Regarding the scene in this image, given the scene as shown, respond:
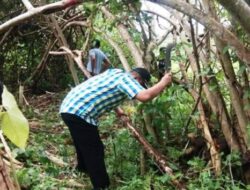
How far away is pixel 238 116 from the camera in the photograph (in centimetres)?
364

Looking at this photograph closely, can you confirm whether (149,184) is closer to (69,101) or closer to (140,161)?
(140,161)

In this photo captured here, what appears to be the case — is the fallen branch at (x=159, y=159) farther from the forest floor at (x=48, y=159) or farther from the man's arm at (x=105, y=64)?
the man's arm at (x=105, y=64)

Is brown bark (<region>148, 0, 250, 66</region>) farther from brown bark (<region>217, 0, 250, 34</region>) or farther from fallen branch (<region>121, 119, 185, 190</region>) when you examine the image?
fallen branch (<region>121, 119, 185, 190</region>)

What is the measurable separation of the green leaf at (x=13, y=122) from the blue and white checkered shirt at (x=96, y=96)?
293 cm

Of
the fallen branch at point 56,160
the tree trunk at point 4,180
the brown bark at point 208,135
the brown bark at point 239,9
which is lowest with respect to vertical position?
the brown bark at point 208,135

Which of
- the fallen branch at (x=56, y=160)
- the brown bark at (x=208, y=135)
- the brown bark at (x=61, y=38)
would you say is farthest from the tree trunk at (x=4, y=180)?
the brown bark at (x=61, y=38)

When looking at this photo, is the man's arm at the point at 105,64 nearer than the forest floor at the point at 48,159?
No

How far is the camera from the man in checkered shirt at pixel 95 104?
11.9ft

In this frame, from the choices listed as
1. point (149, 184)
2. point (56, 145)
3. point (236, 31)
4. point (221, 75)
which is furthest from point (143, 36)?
point (56, 145)

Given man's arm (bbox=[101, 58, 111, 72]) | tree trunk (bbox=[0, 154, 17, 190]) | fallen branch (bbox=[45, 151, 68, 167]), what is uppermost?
man's arm (bbox=[101, 58, 111, 72])

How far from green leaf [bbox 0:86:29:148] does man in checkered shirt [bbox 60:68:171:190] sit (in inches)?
110

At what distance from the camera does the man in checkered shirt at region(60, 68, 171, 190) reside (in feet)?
11.9

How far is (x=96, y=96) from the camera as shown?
12.1 feet

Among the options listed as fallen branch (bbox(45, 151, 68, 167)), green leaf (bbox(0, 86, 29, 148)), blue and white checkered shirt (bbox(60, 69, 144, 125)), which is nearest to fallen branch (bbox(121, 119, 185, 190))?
blue and white checkered shirt (bbox(60, 69, 144, 125))
